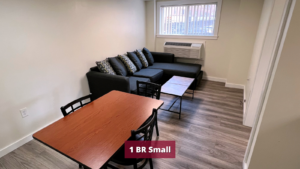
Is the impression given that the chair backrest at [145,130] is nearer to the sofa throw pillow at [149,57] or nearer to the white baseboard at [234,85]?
the sofa throw pillow at [149,57]

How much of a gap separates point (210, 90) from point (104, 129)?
3.11 meters

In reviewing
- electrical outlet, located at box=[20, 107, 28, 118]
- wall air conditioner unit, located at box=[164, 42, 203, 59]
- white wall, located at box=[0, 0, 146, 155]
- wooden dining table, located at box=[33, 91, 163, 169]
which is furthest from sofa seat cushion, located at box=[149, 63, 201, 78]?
electrical outlet, located at box=[20, 107, 28, 118]

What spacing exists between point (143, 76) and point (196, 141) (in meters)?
1.73

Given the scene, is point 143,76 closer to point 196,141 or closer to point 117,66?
point 117,66

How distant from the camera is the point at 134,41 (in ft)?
13.9

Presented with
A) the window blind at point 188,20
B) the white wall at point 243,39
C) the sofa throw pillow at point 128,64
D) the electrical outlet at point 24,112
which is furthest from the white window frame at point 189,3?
the electrical outlet at point 24,112

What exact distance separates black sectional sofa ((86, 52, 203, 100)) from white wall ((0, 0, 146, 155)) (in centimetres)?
23

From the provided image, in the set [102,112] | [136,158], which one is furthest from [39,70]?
[136,158]

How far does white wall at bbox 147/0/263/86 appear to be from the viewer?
3.28 meters

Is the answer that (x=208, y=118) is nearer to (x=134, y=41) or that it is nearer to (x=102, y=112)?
(x=102, y=112)

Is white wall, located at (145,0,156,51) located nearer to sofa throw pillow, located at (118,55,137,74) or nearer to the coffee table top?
sofa throw pillow, located at (118,55,137,74)

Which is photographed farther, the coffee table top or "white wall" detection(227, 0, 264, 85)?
"white wall" detection(227, 0, 264, 85)

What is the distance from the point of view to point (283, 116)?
1169 mm

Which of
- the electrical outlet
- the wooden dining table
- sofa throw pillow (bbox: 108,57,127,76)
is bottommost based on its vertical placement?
the electrical outlet
